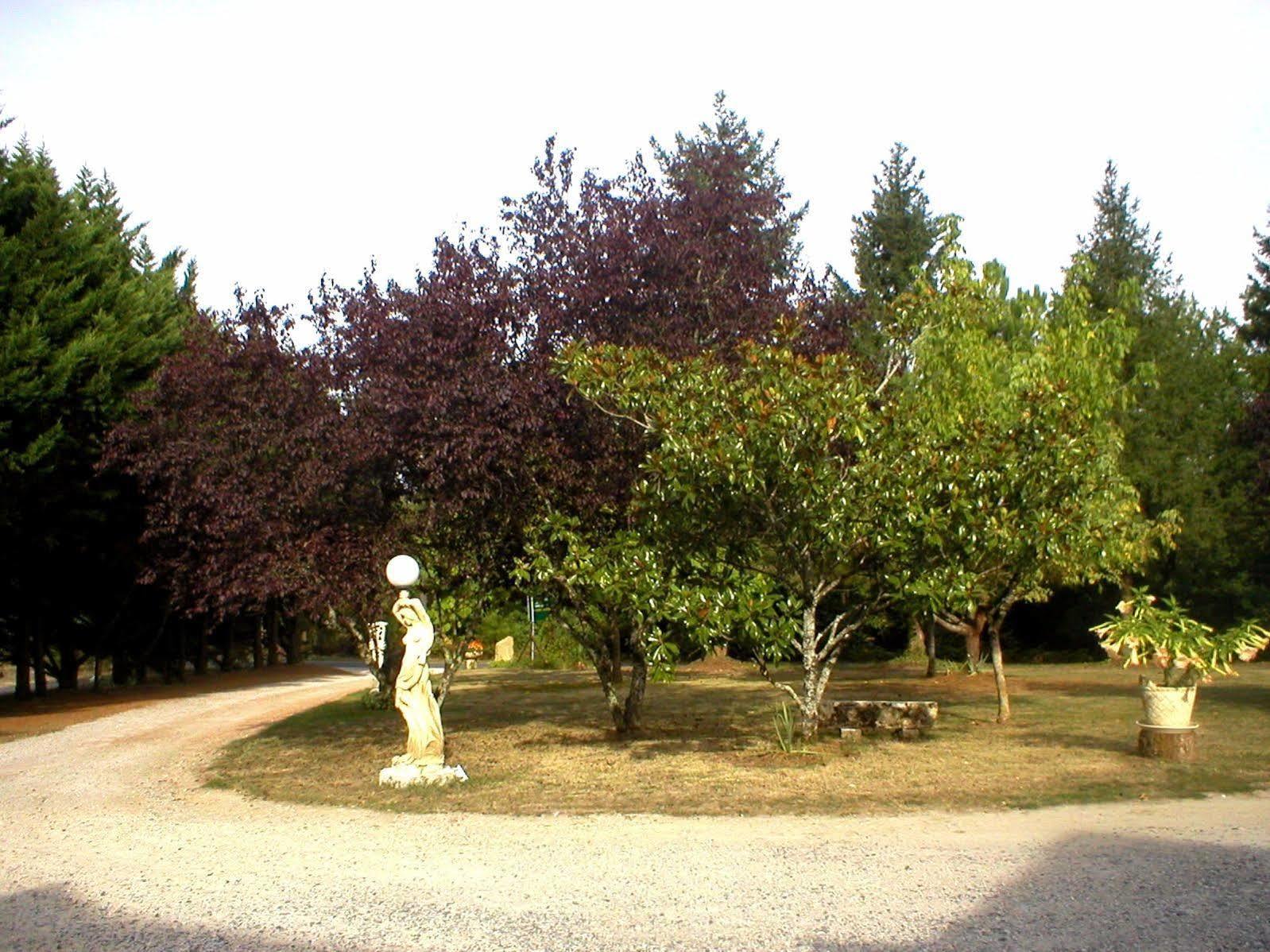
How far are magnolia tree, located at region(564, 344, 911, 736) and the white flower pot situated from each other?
2613 mm

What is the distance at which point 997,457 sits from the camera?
11.3m

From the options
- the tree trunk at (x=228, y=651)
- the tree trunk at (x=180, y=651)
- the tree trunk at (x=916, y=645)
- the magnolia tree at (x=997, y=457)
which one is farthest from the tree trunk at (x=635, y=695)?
the tree trunk at (x=228, y=651)

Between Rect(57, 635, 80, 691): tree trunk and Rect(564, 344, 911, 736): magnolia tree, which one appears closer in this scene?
Rect(564, 344, 911, 736): magnolia tree

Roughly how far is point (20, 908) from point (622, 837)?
369 cm

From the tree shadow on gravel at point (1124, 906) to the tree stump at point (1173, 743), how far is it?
12.9 feet

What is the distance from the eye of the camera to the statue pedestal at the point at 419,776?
10.7 meters

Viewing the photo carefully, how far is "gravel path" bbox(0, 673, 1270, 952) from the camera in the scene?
5.83 meters

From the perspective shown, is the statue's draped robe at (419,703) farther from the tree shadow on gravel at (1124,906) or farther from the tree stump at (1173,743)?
the tree stump at (1173,743)

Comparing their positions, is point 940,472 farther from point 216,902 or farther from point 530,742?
point 216,902

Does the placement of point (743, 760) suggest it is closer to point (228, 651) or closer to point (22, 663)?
point (22, 663)

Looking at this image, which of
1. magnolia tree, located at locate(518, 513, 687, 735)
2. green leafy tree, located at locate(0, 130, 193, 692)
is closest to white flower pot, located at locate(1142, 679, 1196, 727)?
magnolia tree, located at locate(518, 513, 687, 735)

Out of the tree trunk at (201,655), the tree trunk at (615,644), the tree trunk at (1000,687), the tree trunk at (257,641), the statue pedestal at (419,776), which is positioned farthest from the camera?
the tree trunk at (257,641)

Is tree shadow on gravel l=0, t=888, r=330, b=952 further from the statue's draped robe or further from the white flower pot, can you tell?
the white flower pot

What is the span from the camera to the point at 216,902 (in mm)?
6684
